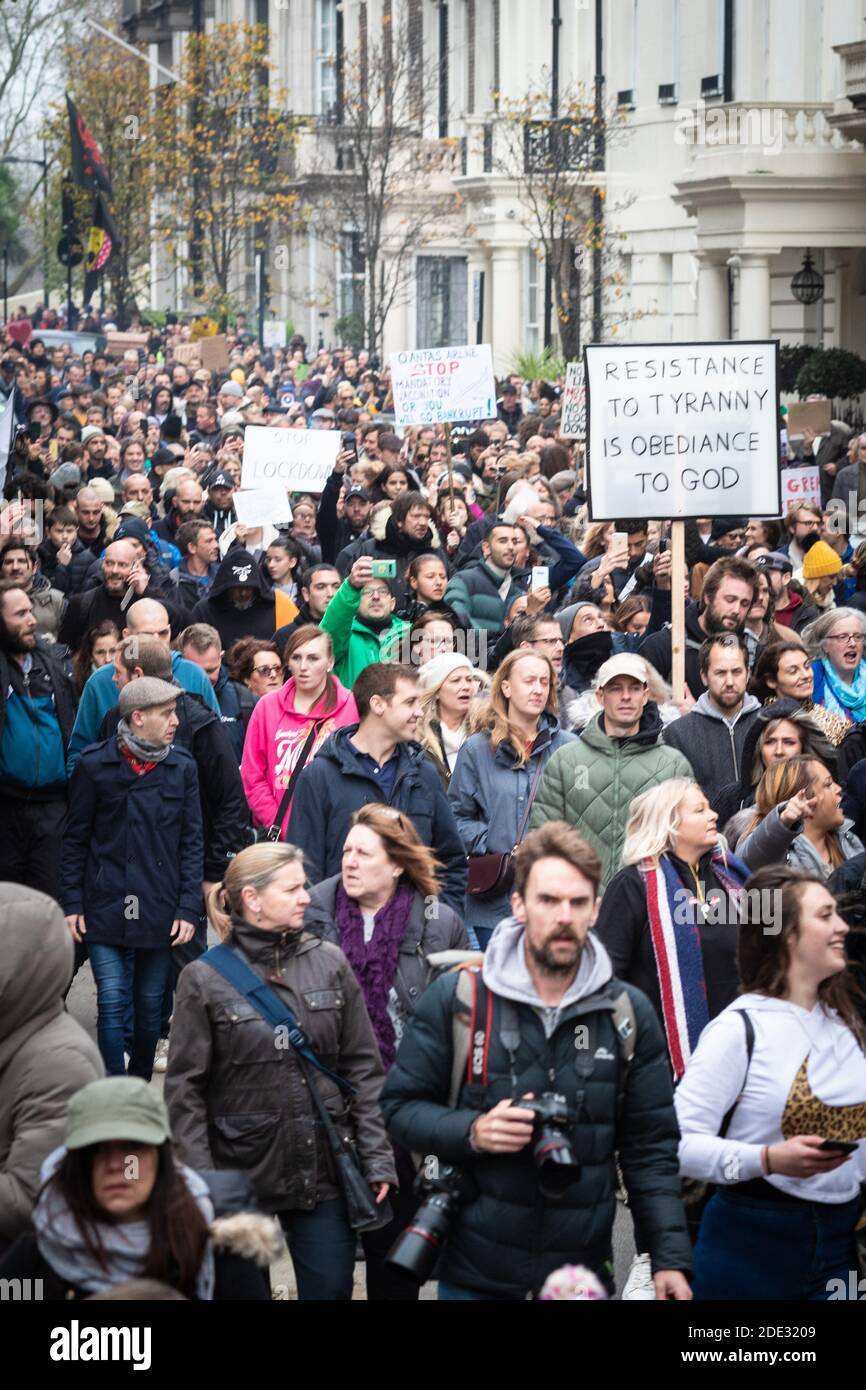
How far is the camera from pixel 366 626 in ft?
35.2

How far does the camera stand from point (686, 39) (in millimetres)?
35688

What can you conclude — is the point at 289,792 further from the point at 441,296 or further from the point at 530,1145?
the point at 441,296

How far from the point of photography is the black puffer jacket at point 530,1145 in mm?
4848

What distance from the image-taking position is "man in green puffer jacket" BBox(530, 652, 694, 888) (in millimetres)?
7660

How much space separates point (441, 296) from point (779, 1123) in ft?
172

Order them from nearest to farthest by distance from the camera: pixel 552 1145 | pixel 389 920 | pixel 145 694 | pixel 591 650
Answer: pixel 552 1145 → pixel 389 920 → pixel 145 694 → pixel 591 650

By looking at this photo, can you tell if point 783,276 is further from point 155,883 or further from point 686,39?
point 155,883

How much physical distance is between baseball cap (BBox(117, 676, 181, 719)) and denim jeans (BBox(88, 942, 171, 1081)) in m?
0.82

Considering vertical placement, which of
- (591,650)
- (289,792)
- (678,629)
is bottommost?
(289,792)

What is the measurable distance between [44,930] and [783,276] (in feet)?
96.1

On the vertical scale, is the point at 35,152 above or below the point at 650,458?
above

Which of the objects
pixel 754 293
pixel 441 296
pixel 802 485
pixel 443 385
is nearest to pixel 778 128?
pixel 754 293
